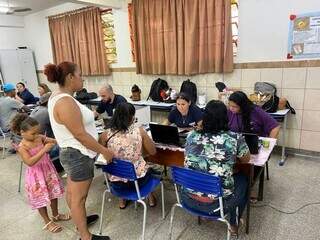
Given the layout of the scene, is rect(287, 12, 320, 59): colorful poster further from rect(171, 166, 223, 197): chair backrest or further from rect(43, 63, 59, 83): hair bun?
rect(43, 63, 59, 83): hair bun

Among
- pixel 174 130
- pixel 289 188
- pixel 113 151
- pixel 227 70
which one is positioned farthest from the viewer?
pixel 227 70

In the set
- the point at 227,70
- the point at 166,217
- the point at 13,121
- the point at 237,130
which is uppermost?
the point at 227,70

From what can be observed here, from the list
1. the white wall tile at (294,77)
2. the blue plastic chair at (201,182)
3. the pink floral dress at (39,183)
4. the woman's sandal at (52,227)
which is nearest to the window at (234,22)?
the white wall tile at (294,77)

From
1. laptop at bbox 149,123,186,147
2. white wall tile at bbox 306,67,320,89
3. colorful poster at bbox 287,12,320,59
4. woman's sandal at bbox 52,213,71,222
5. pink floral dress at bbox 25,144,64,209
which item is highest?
colorful poster at bbox 287,12,320,59

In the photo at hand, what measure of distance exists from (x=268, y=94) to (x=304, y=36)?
0.83m

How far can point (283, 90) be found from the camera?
342 centimetres

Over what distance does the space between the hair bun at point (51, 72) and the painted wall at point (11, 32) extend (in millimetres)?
5957

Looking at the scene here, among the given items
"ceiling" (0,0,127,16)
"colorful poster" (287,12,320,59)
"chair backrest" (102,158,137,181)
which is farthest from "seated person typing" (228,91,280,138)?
"ceiling" (0,0,127,16)

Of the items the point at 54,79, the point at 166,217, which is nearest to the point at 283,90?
the point at 166,217

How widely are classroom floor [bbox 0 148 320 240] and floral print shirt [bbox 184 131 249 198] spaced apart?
0.65 m

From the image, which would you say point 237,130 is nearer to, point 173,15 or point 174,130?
point 174,130

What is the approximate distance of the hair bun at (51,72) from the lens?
63.9 inches

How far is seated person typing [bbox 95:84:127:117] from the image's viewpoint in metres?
A: 3.38

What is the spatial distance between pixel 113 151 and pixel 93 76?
3.96 metres
